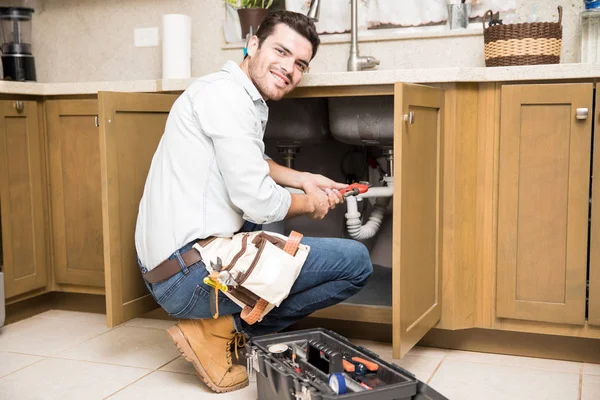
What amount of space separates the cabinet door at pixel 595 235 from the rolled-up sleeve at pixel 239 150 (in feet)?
2.99

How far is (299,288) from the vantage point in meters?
1.93

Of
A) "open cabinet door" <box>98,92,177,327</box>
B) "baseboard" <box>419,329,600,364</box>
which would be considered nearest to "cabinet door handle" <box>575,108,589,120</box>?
"baseboard" <box>419,329,600,364</box>

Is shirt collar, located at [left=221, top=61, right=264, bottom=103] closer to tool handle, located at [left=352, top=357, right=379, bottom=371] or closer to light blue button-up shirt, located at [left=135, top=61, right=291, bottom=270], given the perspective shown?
light blue button-up shirt, located at [left=135, top=61, right=291, bottom=270]

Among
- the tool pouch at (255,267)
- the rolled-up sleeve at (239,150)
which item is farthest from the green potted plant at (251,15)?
the tool pouch at (255,267)

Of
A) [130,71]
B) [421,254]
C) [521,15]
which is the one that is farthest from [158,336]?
[521,15]

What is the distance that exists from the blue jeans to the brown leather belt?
1 cm

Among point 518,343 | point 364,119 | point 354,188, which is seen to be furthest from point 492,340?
point 364,119

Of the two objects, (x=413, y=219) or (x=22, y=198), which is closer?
(x=413, y=219)

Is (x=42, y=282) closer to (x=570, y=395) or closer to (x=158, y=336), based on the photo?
(x=158, y=336)

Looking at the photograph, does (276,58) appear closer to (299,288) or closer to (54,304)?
(299,288)

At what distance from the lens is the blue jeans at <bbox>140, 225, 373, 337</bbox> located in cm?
186

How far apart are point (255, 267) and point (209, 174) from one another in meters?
0.28

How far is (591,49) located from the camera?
221cm

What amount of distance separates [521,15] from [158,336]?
5.57ft
